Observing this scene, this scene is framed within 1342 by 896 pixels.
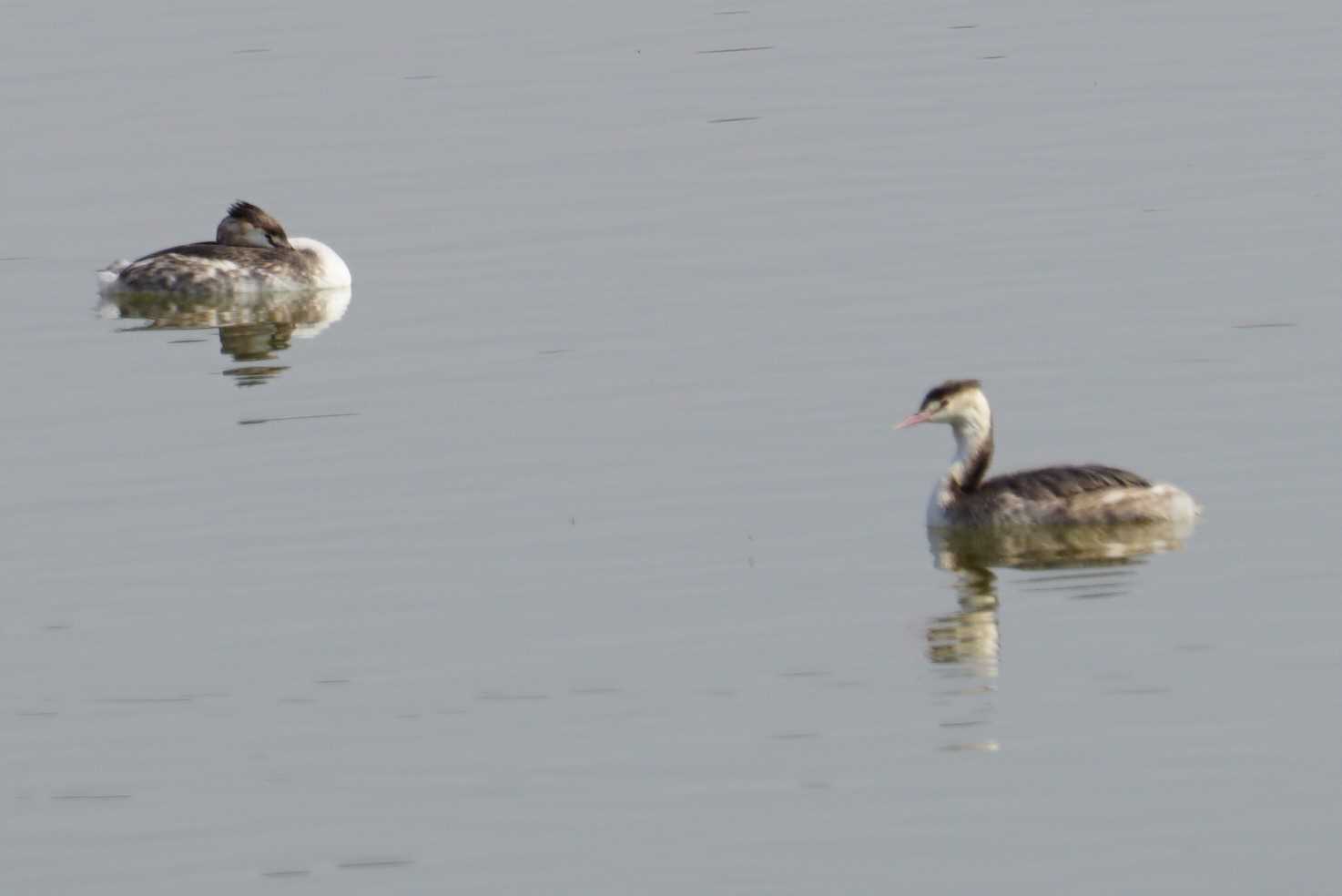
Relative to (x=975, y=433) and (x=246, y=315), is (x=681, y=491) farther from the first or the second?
(x=246, y=315)

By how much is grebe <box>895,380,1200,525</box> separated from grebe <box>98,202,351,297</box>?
10.4 metres

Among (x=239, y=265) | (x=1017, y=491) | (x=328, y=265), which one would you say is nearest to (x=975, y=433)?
(x=1017, y=491)

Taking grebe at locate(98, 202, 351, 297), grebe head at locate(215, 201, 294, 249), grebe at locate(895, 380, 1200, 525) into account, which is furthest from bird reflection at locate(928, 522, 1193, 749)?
grebe head at locate(215, 201, 294, 249)

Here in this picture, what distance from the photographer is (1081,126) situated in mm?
32875

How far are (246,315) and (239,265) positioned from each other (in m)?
0.88

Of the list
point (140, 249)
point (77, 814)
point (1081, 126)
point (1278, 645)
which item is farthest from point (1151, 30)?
point (77, 814)

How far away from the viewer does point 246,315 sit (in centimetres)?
2852

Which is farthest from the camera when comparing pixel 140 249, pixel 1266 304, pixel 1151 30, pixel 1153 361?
pixel 1151 30

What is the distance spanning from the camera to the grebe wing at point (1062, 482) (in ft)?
59.4

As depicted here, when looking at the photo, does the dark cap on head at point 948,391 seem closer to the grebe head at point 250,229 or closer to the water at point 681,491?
the water at point 681,491

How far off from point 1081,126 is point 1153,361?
1113 centimetres

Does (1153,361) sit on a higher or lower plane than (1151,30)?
lower

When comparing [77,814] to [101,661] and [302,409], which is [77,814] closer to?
[101,661]

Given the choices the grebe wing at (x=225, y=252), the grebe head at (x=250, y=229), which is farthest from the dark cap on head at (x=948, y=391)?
the grebe head at (x=250, y=229)
